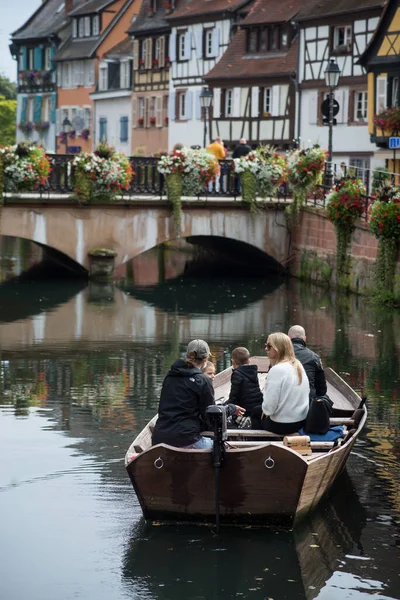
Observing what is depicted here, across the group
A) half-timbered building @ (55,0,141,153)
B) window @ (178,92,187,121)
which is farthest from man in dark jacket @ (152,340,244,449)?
half-timbered building @ (55,0,141,153)

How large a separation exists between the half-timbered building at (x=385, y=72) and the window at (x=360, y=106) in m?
3.83

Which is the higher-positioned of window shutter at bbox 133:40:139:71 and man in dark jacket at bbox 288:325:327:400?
window shutter at bbox 133:40:139:71

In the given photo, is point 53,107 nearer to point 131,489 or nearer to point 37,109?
point 37,109

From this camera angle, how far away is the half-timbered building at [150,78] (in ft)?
183

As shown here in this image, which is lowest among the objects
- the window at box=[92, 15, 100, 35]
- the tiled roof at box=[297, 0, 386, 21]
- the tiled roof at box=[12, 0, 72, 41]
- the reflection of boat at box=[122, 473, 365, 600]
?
the reflection of boat at box=[122, 473, 365, 600]

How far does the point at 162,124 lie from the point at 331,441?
153 feet

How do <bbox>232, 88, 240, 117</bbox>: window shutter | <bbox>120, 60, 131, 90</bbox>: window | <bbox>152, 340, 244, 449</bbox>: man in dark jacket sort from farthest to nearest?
<bbox>120, 60, 131, 90</bbox>: window, <bbox>232, 88, 240, 117</bbox>: window shutter, <bbox>152, 340, 244, 449</bbox>: man in dark jacket

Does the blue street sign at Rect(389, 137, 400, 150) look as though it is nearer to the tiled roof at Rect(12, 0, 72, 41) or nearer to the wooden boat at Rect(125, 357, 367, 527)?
the wooden boat at Rect(125, 357, 367, 527)

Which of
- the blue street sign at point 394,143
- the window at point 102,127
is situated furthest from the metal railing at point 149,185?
the window at point 102,127

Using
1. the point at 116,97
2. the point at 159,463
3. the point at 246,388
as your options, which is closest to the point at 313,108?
the point at 116,97

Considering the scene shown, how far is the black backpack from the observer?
10289 millimetres

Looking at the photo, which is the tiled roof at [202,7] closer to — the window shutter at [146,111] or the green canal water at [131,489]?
the window shutter at [146,111]

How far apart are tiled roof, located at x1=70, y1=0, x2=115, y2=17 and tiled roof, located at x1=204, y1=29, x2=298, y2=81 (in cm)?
1630

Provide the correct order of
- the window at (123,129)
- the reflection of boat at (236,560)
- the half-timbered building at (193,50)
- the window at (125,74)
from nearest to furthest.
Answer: the reflection of boat at (236,560) → the half-timbered building at (193,50) → the window at (125,74) → the window at (123,129)
